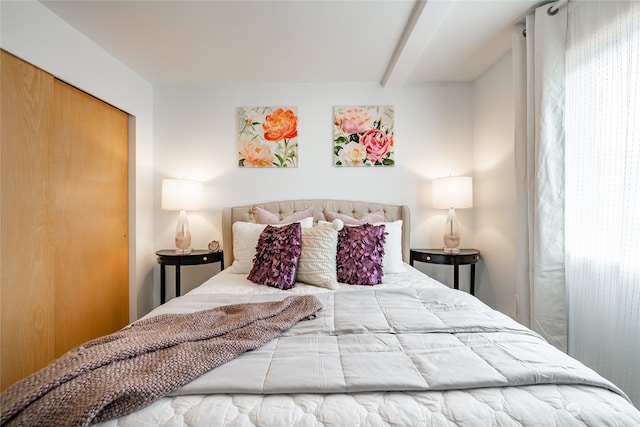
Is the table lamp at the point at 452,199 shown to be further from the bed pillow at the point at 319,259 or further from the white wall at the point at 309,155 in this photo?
the bed pillow at the point at 319,259

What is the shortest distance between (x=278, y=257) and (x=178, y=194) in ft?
4.42

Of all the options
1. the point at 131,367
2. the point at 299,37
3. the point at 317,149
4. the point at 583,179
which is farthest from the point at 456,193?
the point at 131,367

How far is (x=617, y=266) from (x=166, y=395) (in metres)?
2.08

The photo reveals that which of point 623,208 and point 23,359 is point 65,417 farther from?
point 623,208

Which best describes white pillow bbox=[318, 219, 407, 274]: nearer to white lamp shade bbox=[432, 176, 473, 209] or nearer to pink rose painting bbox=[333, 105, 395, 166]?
white lamp shade bbox=[432, 176, 473, 209]

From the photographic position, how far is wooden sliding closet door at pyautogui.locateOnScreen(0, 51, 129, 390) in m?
1.71

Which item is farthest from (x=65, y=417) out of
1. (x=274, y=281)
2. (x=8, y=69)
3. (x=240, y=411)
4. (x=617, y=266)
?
(x=617, y=266)

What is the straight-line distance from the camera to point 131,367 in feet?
2.86

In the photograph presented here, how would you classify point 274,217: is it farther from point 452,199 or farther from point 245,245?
point 452,199

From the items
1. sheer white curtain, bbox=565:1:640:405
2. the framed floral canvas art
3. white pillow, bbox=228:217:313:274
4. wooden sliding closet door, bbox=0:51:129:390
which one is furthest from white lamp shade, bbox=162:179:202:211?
sheer white curtain, bbox=565:1:640:405

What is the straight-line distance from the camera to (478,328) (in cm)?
119

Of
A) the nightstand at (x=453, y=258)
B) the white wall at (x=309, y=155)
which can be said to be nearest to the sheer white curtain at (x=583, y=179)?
the nightstand at (x=453, y=258)

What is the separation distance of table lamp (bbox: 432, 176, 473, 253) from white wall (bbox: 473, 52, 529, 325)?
0.75 feet

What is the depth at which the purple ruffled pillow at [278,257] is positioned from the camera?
196 centimetres
